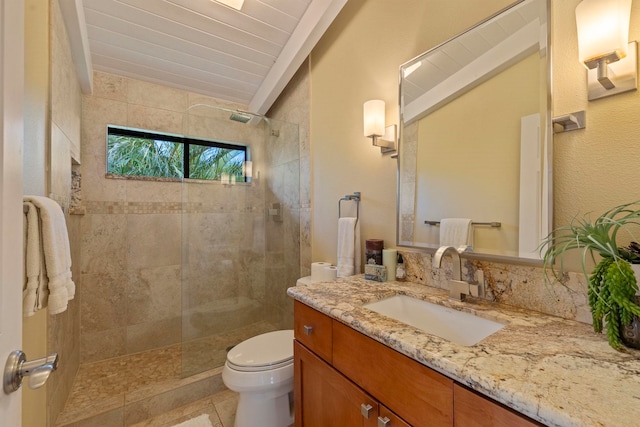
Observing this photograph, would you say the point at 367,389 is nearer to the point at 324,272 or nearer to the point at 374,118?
the point at 324,272

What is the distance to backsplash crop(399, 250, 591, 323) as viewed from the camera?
91cm

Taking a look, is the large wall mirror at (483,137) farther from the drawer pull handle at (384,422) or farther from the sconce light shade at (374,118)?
the drawer pull handle at (384,422)

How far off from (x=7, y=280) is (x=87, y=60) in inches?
79.8

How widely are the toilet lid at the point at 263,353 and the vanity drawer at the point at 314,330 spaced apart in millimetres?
363

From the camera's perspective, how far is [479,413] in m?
0.61

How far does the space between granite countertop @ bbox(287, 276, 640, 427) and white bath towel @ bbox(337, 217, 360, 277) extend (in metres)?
0.66

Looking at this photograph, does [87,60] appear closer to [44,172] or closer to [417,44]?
[44,172]

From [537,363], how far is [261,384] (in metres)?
1.28

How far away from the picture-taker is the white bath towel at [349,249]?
172 cm

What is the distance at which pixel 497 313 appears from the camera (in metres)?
0.99

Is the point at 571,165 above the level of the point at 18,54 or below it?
below

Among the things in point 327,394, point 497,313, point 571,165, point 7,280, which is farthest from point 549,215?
point 7,280

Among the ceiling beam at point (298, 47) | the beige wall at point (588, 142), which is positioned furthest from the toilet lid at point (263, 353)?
the ceiling beam at point (298, 47)

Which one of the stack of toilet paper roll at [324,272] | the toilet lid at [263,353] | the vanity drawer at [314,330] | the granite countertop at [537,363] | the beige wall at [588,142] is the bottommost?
the toilet lid at [263,353]
